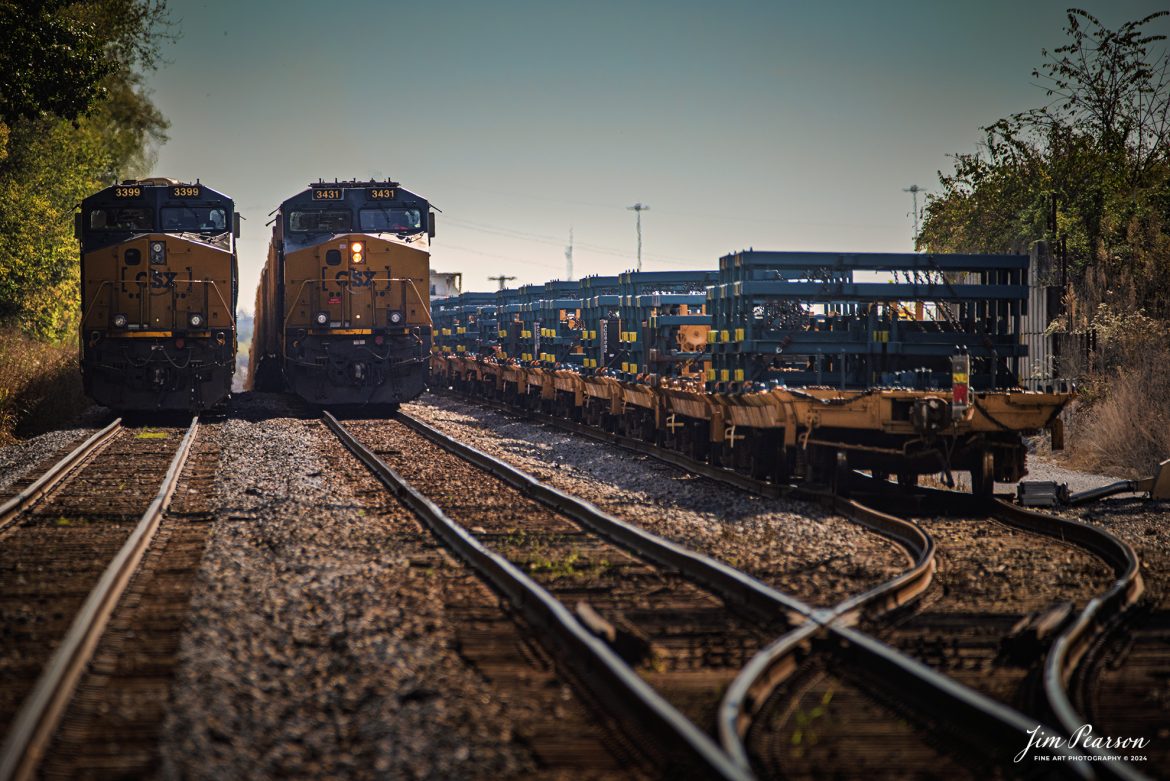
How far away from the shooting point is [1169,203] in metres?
22.3

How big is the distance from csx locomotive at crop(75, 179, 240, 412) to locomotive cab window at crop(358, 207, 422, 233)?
2755 millimetres

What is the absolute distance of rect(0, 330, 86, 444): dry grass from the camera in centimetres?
1981

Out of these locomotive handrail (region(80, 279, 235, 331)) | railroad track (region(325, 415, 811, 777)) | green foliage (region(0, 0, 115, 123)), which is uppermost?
green foliage (region(0, 0, 115, 123))

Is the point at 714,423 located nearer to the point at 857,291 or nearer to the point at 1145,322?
the point at 857,291

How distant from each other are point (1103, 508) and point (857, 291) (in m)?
3.81

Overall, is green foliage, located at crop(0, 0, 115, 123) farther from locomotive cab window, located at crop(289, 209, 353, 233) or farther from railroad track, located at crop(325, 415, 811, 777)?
railroad track, located at crop(325, 415, 811, 777)

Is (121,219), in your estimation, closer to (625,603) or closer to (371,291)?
(371,291)

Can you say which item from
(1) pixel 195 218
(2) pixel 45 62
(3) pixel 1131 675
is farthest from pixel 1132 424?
(2) pixel 45 62

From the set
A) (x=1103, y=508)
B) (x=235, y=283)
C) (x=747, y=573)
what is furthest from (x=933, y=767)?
(x=235, y=283)

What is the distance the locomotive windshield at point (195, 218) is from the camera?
69.9 ft

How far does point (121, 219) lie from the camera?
69.1 feet

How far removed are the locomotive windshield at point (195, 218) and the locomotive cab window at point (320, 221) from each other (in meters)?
1.39
